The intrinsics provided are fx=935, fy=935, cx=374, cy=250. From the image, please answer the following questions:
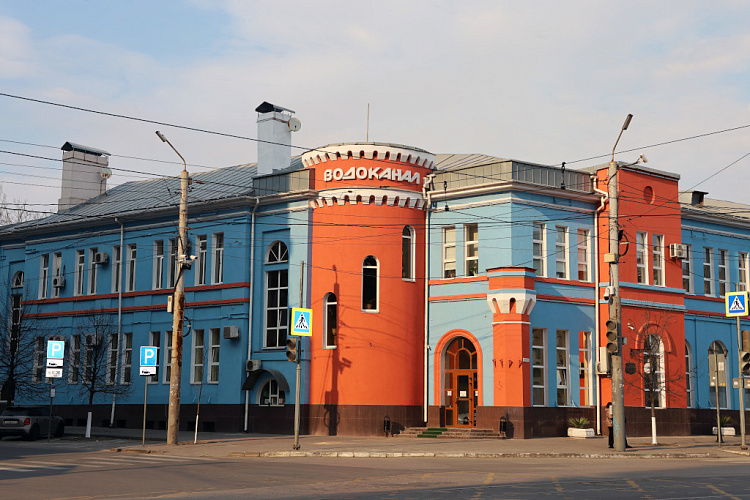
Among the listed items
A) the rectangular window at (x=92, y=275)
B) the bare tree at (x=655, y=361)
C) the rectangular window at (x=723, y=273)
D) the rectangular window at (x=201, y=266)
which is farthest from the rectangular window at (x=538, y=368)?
the rectangular window at (x=92, y=275)

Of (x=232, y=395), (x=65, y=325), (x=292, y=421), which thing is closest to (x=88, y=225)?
Answer: (x=65, y=325)

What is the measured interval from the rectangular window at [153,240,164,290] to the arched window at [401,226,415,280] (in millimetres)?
12027

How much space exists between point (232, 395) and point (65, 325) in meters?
12.2

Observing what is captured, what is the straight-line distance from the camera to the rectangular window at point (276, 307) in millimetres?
37219

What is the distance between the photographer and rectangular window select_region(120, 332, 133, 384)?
42.3m

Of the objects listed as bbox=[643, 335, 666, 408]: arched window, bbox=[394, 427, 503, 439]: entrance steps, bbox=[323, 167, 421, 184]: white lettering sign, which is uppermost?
bbox=[323, 167, 421, 184]: white lettering sign

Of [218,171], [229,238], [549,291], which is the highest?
[218,171]

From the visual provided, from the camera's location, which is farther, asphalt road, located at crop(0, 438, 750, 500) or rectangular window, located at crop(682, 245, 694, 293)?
rectangular window, located at crop(682, 245, 694, 293)

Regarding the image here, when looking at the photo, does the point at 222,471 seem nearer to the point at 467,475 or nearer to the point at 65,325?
the point at 467,475

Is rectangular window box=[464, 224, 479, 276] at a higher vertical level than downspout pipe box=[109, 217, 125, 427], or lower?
higher

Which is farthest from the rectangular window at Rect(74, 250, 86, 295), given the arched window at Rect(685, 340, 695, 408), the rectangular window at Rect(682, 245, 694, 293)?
the arched window at Rect(685, 340, 695, 408)

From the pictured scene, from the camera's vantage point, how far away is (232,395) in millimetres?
37531

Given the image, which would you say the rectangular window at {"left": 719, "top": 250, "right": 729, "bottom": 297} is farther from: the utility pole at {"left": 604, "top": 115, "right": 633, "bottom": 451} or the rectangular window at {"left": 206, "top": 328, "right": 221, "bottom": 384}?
the rectangular window at {"left": 206, "top": 328, "right": 221, "bottom": 384}

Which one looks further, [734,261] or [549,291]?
[734,261]
